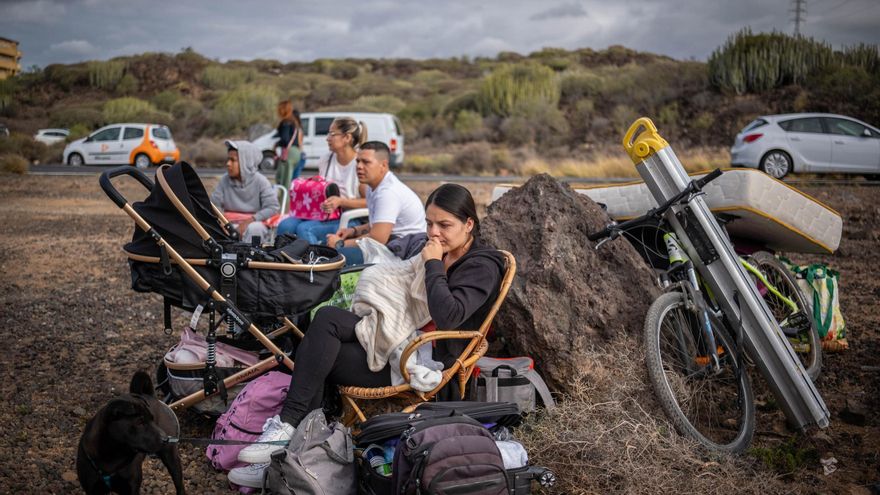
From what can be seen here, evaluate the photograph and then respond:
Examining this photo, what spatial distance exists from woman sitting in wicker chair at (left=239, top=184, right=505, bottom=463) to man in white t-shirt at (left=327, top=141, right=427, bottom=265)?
1.55 metres

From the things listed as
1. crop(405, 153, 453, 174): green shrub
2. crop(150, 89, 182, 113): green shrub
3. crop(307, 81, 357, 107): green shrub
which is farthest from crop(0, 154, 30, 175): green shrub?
crop(307, 81, 357, 107): green shrub

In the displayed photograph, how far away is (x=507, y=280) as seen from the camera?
3.39 m

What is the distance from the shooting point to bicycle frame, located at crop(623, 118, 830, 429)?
379cm

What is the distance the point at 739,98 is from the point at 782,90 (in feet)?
4.87

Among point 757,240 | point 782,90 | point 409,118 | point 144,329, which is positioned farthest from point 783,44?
point 144,329

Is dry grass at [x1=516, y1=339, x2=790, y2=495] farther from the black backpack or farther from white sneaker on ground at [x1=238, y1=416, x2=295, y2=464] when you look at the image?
white sneaker on ground at [x1=238, y1=416, x2=295, y2=464]

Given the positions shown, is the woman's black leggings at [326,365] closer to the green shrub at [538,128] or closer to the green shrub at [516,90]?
the green shrub at [538,128]

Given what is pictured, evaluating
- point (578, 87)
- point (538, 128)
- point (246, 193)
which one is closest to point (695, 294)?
point (246, 193)

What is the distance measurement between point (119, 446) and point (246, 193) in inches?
158

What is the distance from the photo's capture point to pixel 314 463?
296 centimetres

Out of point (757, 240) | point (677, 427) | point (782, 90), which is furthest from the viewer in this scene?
point (782, 90)

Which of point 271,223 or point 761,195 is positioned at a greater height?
point 761,195

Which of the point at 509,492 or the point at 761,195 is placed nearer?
the point at 509,492

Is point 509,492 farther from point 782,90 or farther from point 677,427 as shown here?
point 782,90
